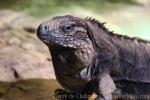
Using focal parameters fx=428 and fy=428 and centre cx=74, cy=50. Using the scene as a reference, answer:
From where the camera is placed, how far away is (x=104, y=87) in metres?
4.91

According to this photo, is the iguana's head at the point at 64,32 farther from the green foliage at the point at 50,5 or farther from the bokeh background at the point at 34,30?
the green foliage at the point at 50,5

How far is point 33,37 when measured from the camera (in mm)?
7656

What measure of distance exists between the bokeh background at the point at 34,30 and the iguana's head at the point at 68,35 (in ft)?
3.13

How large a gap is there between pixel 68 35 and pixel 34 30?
10.6 ft

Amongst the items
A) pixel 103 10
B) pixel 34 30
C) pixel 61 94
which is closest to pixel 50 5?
pixel 103 10

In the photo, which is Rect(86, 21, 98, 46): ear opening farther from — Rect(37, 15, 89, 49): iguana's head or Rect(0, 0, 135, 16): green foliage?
Rect(0, 0, 135, 16): green foliage

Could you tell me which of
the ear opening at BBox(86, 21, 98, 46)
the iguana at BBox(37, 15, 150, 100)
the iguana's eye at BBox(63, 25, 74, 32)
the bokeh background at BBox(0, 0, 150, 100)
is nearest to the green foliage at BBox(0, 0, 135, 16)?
the bokeh background at BBox(0, 0, 150, 100)

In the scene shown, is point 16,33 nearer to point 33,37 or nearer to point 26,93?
point 33,37

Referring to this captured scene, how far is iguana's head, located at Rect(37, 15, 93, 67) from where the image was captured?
4.65 metres

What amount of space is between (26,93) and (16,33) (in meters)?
2.36

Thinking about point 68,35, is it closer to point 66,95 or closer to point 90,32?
point 90,32

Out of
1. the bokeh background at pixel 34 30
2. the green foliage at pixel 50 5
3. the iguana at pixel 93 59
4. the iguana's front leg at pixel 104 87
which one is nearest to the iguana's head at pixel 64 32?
the iguana at pixel 93 59

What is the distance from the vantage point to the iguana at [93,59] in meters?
4.75

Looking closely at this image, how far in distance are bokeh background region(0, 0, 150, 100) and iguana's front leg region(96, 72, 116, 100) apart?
0.78m
